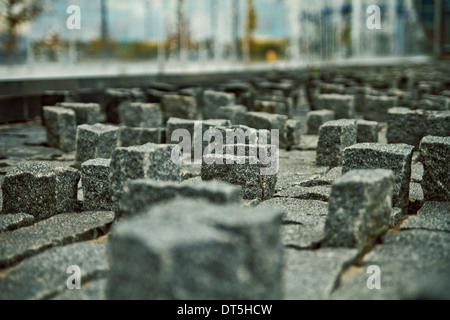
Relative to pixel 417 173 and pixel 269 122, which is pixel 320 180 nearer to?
pixel 417 173

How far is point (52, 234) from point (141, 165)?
0.53 meters

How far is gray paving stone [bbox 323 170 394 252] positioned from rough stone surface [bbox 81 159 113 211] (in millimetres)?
1317

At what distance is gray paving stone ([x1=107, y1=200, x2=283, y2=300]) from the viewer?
1.74 meters

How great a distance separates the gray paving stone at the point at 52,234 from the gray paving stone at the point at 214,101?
177 inches

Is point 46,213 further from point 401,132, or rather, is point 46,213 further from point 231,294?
point 401,132

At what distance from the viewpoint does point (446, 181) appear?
3.57 m

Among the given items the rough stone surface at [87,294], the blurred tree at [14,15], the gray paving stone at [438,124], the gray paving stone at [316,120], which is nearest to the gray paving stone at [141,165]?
the rough stone surface at [87,294]

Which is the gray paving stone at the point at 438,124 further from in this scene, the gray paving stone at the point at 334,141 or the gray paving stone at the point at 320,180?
the gray paving stone at the point at 320,180

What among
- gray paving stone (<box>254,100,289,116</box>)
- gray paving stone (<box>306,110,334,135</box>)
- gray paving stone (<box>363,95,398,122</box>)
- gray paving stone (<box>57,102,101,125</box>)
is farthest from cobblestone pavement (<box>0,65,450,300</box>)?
gray paving stone (<box>363,95,398,122</box>)

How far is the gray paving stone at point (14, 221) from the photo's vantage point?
121 inches

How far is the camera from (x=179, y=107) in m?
7.46

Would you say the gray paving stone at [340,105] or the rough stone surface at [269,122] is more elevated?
the gray paving stone at [340,105]

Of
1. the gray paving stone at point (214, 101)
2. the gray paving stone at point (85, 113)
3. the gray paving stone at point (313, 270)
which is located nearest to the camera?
the gray paving stone at point (313, 270)
